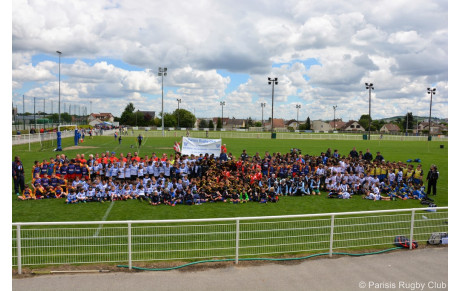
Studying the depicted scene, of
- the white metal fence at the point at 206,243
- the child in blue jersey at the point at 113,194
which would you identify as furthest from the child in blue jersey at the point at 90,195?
the white metal fence at the point at 206,243

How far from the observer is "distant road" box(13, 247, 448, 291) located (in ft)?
16.9

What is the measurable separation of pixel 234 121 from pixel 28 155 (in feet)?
451

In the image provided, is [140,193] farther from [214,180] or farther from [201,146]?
[201,146]

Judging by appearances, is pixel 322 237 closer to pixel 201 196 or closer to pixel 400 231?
pixel 400 231

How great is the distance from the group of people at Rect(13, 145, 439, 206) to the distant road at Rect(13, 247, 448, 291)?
243 inches

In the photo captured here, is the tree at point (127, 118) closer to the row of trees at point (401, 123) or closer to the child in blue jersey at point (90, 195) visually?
the row of trees at point (401, 123)

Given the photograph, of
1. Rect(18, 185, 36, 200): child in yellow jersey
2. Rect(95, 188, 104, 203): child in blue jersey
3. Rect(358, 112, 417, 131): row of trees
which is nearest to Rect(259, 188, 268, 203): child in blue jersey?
Rect(95, 188, 104, 203): child in blue jersey

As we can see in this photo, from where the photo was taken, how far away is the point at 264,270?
227 inches

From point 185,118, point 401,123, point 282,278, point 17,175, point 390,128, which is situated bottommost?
point 282,278

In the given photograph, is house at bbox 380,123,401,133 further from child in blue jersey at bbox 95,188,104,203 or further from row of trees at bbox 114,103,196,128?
child in blue jersey at bbox 95,188,104,203

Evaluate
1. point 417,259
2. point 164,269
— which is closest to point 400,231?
point 417,259

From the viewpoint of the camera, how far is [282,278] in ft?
18.0

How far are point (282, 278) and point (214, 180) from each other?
25.5ft

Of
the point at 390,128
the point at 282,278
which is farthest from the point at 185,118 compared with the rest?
the point at 282,278
